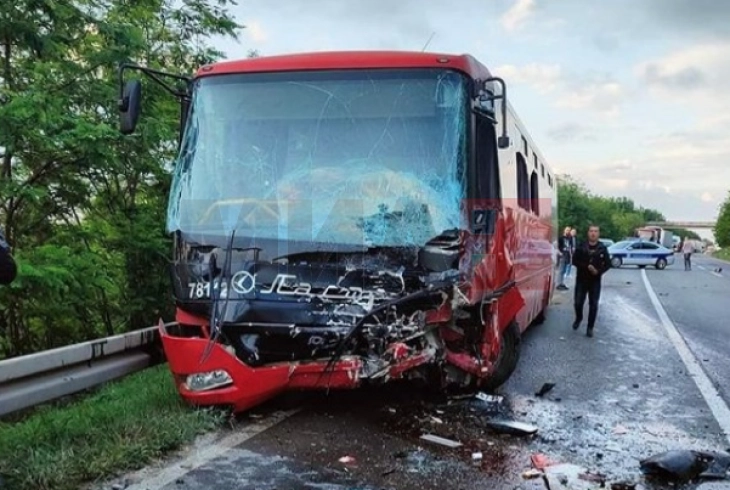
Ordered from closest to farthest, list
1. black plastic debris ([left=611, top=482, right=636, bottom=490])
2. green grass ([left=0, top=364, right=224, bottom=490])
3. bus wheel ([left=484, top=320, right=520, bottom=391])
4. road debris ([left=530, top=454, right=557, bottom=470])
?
green grass ([left=0, top=364, right=224, bottom=490]), black plastic debris ([left=611, top=482, right=636, bottom=490]), road debris ([left=530, top=454, right=557, bottom=470]), bus wheel ([left=484, top=320, right=520, bottom=391])

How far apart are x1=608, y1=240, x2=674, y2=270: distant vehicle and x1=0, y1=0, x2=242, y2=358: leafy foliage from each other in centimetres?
3211

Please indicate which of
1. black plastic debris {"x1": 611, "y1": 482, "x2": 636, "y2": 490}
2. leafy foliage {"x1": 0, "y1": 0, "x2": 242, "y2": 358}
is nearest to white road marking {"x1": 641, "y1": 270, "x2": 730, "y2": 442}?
black plastic debris {"x1": 611, "y1": 482, "x2": 636, "y2": 490}

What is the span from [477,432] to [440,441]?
1.38 ft

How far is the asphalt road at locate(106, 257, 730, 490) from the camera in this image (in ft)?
14.6

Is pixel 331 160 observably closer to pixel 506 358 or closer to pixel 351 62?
pixel 351 62

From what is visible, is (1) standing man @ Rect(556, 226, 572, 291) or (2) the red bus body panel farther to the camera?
(1) standing man @ Rect(556, 226, 572, 291)

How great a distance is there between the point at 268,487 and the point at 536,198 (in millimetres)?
7537

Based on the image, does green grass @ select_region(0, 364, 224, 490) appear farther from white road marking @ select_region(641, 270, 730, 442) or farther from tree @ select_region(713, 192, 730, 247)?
tree @ select_region(713, 192, 730, 247)

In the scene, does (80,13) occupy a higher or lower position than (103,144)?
higher

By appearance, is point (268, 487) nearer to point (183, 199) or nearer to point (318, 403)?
point (318, 403)

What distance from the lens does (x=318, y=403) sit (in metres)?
6.31

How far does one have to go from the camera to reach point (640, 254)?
127 feet

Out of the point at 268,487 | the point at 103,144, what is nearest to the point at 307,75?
the point at 268,487

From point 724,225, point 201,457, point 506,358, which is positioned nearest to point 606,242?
point 506,358
